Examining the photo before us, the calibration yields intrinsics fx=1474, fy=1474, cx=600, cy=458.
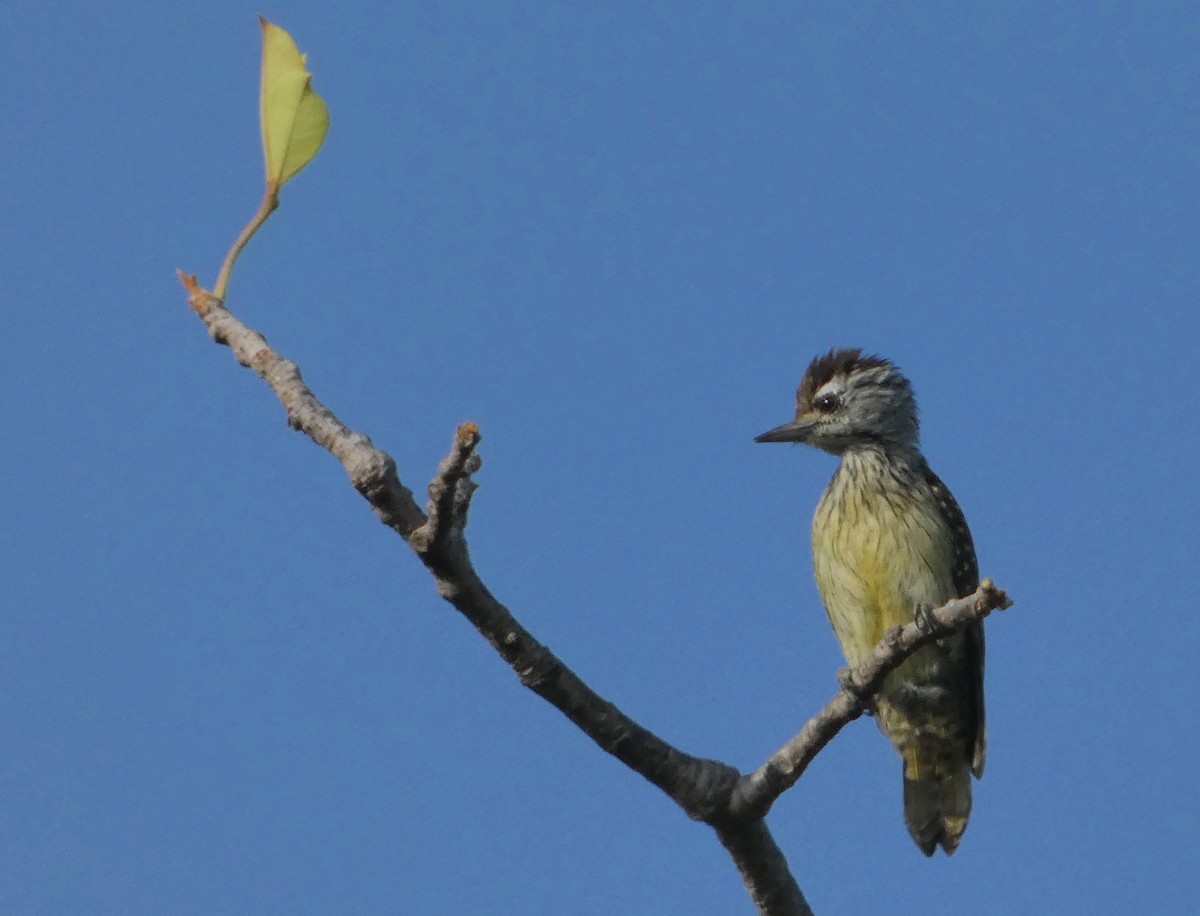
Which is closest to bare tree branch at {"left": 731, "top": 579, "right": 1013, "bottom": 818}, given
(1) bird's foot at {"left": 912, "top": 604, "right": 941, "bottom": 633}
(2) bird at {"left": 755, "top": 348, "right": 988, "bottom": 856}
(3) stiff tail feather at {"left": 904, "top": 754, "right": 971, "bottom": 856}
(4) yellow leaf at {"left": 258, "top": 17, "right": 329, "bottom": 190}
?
(1) bird's foot at {"left": 912, "top": 604, "right": 941, "bottom": 633}

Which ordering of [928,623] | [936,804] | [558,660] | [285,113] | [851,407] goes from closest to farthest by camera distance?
[285,113] → [558,660] → [928,623] → [936,804] → [851,407]

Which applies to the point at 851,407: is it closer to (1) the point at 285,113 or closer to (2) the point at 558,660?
(2) the point at 558,660

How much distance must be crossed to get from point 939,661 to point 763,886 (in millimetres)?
3508

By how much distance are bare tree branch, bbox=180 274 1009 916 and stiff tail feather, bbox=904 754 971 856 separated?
335 cm

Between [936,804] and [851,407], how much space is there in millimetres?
2165

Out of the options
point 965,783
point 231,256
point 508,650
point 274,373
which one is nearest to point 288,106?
point 231,256

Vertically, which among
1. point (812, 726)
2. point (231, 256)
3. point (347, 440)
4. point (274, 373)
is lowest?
point (812, 726)

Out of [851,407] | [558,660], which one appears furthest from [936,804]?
[558,660]

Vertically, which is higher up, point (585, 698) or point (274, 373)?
point (274, 373)

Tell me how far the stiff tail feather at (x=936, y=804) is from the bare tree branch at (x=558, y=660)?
132 inches

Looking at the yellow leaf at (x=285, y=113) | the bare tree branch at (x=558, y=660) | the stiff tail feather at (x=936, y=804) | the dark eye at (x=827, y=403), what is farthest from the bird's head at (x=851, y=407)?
the yellow leaf at (x=285, y=113)

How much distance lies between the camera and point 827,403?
8.23 m

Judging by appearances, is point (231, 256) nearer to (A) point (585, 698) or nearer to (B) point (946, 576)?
(A) point (585, 698)

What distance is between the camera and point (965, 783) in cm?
762
